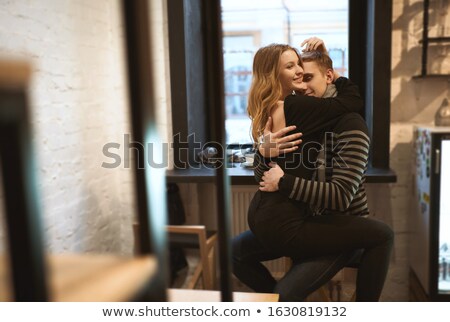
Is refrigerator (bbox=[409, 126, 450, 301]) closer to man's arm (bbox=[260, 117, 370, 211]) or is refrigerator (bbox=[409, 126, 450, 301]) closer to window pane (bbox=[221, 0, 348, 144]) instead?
window pane (bbox=[221, 0, 348, 144])

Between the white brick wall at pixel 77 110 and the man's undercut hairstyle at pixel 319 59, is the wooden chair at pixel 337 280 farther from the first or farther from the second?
the white brick wall at pixel 77 110

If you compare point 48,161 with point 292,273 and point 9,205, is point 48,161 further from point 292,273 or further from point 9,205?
point 9,205

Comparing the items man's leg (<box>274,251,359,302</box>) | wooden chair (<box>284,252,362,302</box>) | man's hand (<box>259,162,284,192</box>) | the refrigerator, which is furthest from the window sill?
man's leg (<box>274,251,359,302</box>)

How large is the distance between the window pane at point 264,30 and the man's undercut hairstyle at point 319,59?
3.34 feet

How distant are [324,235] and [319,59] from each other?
0.56 m

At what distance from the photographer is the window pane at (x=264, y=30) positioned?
2.55 meters

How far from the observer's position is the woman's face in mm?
1393

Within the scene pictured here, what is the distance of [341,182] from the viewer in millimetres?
1383

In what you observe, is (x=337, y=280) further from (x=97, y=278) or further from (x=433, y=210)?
(x=97, y=278)

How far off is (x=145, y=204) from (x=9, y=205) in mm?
158

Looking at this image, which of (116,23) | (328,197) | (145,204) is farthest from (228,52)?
(145,204)

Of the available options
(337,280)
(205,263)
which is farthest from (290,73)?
(337,280)

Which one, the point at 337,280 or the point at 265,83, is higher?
the point at 265,83

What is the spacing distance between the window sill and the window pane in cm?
25
